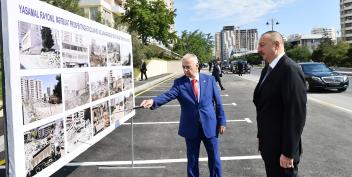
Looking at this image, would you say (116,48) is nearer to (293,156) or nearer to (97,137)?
(97,137)

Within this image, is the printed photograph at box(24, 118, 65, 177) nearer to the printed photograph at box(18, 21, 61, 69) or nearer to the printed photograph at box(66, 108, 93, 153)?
the printed photograph at box(66, 108, 93, 153)

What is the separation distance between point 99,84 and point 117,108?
3.32ft

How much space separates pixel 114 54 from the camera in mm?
7281

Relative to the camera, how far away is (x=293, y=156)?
135 inches

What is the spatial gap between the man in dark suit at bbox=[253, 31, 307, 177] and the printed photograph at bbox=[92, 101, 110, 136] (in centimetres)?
305

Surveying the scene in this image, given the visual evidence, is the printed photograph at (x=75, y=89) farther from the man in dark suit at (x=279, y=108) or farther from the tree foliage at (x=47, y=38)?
the man in dark suit at (x=279, y=108)

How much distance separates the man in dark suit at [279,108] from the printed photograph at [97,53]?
3.02 meters

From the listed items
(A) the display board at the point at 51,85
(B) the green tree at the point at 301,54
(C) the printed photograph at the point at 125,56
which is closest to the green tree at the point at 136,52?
(C) the printed photograph at the point at 125,56

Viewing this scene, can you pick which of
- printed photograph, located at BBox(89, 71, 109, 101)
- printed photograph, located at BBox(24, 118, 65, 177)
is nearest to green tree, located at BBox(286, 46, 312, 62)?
printed photograph, located at BBox(89, 71, 109, 101)

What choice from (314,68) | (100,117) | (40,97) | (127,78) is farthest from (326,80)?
(40,97)

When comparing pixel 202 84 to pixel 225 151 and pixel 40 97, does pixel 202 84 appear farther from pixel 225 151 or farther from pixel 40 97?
pixel 225 151

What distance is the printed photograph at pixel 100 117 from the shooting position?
622cm

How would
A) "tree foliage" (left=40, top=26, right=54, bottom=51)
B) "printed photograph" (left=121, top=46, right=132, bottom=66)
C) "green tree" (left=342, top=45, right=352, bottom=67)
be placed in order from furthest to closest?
"green tree" (left=342, top=45, right=352, bottom=67), "printed photograph" (left=121, top=46, right=132, bottom=66), "tree foliage" (left=40, top=26, right=54, bottom=51)

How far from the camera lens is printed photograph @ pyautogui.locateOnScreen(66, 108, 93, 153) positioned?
17.4 feet
